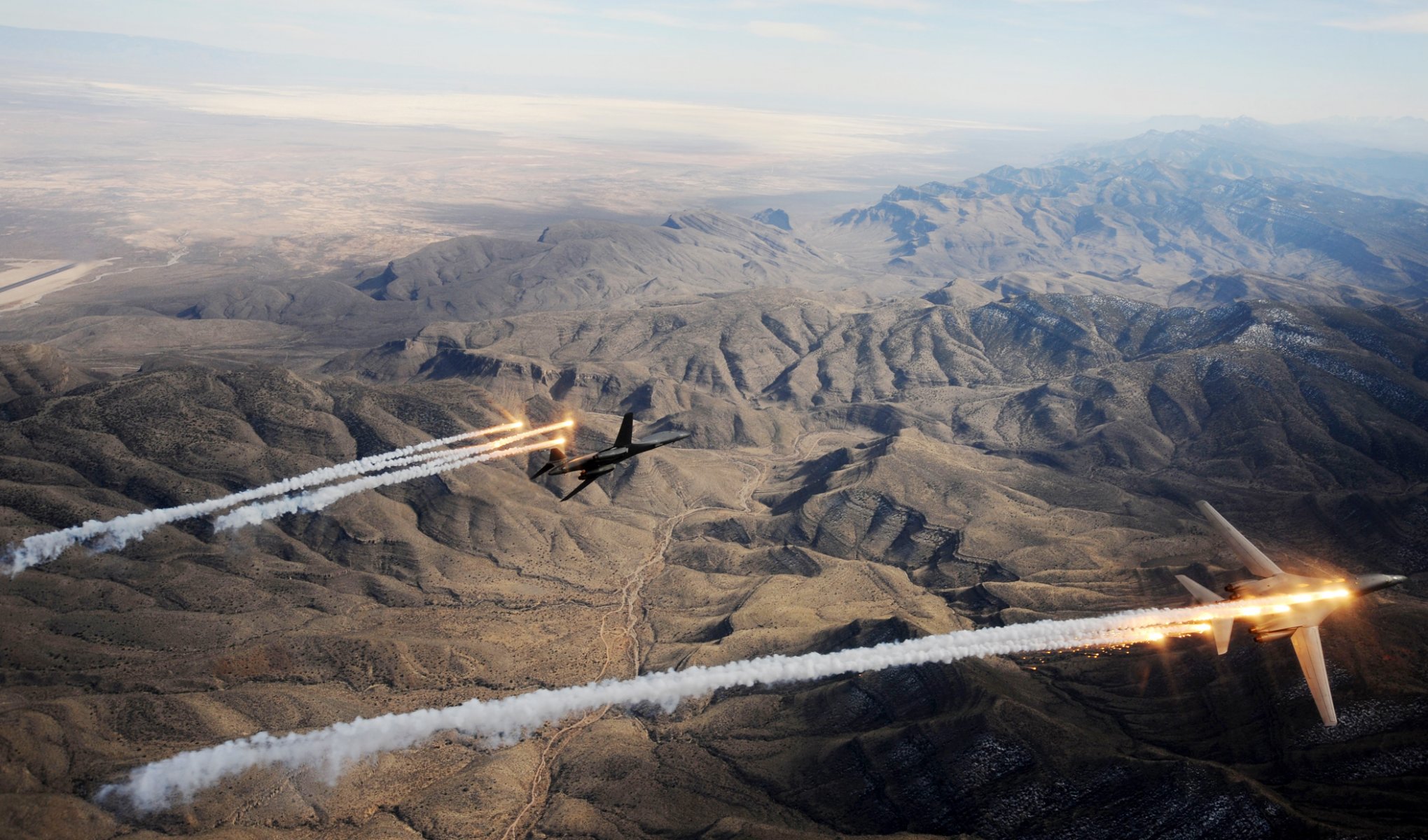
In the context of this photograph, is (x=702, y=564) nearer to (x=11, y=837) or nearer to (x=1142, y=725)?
(x=1142, y=725)

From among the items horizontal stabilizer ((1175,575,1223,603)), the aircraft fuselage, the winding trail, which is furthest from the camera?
the winding trail

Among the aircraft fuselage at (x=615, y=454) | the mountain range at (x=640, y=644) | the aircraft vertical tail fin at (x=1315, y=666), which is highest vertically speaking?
the aircraft fuselage at (x=615, y=454)

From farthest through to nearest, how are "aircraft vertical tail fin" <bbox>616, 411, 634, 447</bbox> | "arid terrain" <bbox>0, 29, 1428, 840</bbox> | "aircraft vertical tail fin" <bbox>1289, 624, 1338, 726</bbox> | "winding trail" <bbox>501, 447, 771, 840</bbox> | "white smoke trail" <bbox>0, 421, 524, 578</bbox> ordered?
"white smoke trail" <bbox>0, 421, 524, 578</bbox>, "winding trail" <bbox>501, 447, 771, 840</bbox>, "arid terrain" <bbox>0, 29, 1428, 840</bbox>, "aircraft vertical tail fin" <bbox>616, 411, 634, 447</bbox>, "aircraft vertical tail fin" <bbox>1289, 624, 1338, 726</bbox>

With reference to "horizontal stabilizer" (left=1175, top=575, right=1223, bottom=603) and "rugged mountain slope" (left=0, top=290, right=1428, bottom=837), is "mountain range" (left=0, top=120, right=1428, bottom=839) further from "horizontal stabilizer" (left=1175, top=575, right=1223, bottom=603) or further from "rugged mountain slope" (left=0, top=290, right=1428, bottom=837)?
"horizontal stabilizer" (left=1175, top=575, right=1223, bottom=603)

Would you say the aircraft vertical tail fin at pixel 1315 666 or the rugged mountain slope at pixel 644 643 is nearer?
the aircraft vertical tail fin at pixel 1315 666

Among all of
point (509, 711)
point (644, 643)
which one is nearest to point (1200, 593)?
point (509, 711)

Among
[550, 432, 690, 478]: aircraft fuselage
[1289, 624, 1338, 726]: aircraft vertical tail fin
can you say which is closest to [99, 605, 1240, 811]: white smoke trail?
[1289, 624, 1338, 726]: aircraft vertical tail fin

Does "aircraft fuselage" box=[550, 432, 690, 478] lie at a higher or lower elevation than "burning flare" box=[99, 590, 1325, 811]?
higher

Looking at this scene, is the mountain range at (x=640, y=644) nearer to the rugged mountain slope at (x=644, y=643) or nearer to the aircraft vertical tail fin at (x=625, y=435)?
the rugged mountain slope at (x=644, y=643)

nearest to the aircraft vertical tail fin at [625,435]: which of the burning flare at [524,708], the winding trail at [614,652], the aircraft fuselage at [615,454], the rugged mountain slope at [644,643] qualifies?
the aircraft fuselage at [615,454]

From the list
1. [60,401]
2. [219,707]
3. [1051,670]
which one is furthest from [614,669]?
[60,401]
